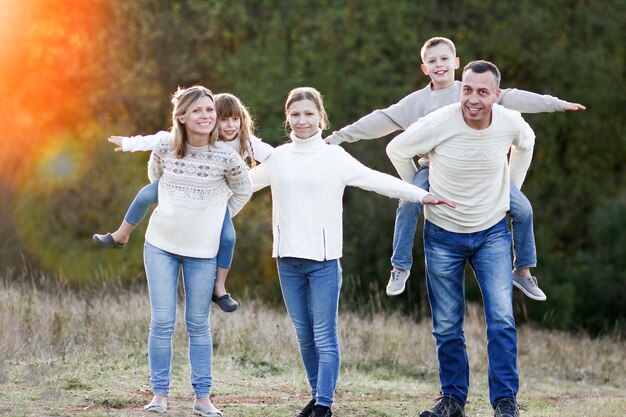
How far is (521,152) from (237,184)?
1797 mm

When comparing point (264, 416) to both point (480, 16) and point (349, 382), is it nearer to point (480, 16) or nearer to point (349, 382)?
point (349, 382)

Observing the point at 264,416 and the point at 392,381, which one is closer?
the point at 264,416

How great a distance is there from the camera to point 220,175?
6098mm

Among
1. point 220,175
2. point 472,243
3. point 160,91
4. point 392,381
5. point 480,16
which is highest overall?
point 480,16

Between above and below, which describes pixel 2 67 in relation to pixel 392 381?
above


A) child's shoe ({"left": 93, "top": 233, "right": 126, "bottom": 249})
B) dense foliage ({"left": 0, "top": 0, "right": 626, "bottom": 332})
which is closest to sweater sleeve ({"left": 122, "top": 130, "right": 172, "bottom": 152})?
child's shoe ({"left": 93, "top": 233, "right": 126, "bottom": 249})

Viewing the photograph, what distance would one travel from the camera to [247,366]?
9.18 m

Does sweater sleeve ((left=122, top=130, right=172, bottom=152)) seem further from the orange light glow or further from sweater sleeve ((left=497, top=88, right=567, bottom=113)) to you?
the orange light glow

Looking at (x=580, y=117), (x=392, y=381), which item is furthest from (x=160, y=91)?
(x=392, y=381)

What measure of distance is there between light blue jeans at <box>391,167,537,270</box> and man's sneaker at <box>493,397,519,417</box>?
922 mm

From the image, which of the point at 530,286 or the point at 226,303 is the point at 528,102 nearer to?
the point at 530,286

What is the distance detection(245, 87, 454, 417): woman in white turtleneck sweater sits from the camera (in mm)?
6008

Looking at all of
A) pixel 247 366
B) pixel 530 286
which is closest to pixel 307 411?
pixel 530 286

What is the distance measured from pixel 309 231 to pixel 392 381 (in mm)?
3912
